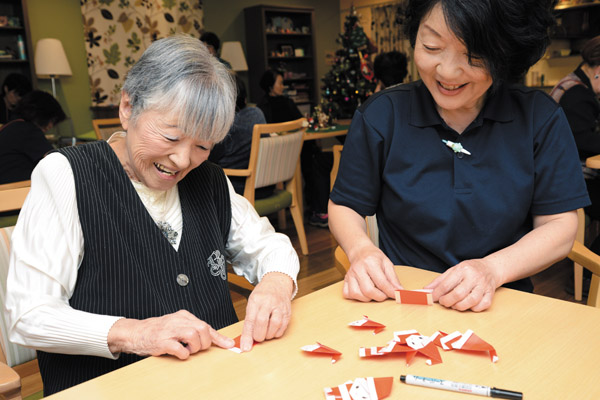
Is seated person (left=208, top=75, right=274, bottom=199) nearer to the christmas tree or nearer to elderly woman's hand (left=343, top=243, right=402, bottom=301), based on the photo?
elderly woman's hand (left=343, top=243, right=402, bottom=301)

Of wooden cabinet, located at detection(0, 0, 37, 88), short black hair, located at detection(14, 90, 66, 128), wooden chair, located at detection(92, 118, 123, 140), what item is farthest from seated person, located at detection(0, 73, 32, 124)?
short black hair, located at detection(14, 90, 66, 128)

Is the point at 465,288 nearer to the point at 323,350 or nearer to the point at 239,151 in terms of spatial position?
the point at 323,350

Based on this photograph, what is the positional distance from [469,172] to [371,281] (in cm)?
41

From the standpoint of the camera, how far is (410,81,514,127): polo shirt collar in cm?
138

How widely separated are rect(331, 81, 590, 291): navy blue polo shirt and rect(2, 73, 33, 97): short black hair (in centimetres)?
520

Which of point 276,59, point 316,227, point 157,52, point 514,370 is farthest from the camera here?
point 276,59

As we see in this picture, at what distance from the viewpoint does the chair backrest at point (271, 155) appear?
11.8ft


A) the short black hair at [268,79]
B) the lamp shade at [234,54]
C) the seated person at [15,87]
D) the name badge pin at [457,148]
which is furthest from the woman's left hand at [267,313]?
the lamp shade at [234,54]

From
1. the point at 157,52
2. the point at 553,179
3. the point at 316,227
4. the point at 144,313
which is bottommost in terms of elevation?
the point at 316,227

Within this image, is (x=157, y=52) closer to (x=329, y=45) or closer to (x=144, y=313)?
(x=144, y=313)

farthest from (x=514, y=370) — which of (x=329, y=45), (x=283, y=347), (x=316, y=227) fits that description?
(x=329, y=45)

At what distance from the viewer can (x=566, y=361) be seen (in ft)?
2.85

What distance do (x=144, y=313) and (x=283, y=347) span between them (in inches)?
14.1

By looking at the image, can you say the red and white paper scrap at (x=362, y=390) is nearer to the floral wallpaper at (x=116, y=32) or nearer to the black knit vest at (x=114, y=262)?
the black knit vest at (x=114, y=262)
